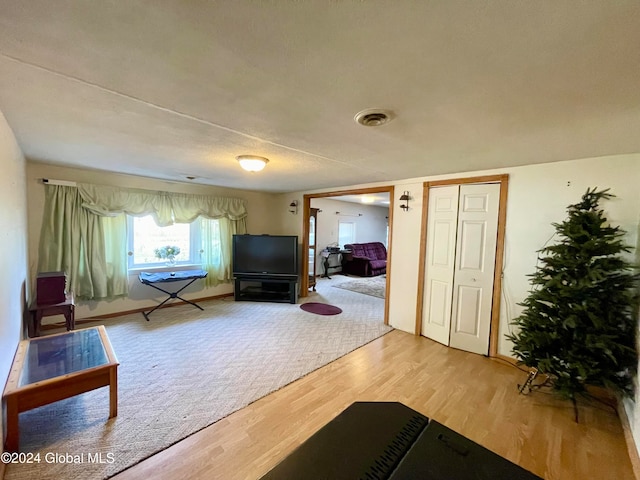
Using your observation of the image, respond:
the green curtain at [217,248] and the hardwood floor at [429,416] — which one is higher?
the green curtain at [217,248]

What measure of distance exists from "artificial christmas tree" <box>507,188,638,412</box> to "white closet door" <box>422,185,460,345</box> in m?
1.07

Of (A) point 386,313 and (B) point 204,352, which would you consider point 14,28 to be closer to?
(B) point 204,352

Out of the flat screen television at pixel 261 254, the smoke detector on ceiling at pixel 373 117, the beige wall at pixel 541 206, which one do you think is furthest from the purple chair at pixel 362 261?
the smoke detector on ceiling at pixel 373 117

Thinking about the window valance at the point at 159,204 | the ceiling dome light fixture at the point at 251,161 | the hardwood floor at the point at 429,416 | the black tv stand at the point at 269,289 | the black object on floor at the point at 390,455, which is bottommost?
the hardwood floor at the point at 429,416

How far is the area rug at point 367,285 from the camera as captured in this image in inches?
234

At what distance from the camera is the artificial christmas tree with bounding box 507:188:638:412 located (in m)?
1.98

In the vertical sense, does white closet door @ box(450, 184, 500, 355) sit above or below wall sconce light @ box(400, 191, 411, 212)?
below

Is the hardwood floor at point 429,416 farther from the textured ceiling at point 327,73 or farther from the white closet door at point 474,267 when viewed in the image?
the textured ceiling at point 327,73

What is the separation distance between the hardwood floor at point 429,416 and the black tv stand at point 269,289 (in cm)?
224

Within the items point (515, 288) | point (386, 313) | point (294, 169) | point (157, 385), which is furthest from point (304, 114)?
point (386, 313)

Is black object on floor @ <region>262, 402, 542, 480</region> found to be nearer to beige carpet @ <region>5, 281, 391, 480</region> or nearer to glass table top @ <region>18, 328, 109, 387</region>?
beige carpet @ <region>5, 281, 391, 480</region>

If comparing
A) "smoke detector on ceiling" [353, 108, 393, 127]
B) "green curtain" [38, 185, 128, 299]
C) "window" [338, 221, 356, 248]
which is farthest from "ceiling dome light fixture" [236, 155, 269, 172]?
Answer: "window" [338, 221, 356, 248]

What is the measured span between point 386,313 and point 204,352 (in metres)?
2.53

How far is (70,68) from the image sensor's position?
3.84 feet
